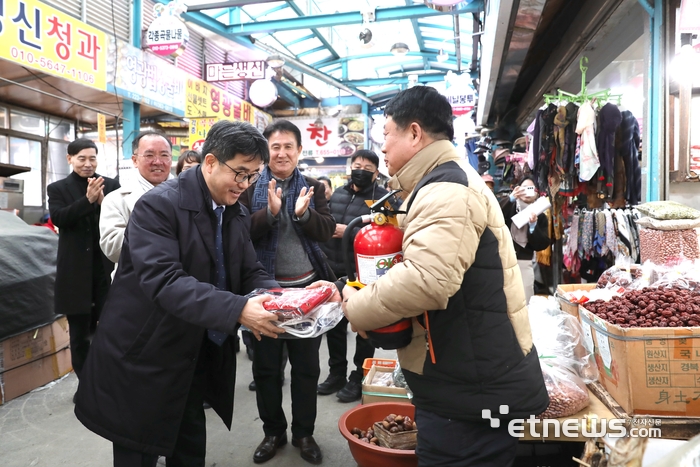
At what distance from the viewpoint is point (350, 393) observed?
13.1 ft

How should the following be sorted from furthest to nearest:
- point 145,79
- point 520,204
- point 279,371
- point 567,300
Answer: point 145,79, point 520,204, point 279,371, point 567,300

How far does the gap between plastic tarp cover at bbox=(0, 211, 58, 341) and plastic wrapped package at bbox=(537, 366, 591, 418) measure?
4.14 metres

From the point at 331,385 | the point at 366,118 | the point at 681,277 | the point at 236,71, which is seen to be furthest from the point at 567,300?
the point at 366,118

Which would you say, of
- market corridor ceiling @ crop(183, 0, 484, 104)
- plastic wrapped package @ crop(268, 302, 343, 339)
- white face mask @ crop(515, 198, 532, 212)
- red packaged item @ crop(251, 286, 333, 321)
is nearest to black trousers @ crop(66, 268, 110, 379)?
red packaged item @ crop(251, 286, 333, 321)

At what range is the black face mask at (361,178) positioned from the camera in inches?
167

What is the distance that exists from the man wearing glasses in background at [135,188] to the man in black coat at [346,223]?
1.58 meters

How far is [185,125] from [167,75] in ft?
5.04

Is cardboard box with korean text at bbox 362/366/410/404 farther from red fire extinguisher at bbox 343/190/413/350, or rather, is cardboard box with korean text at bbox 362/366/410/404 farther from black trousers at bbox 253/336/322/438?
red fire extinguisher at bbox 343/190/413/350

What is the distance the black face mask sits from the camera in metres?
4.25

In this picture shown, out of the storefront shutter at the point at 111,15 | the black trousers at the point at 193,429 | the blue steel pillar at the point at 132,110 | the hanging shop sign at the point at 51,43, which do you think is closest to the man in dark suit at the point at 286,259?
the black trousers at the point at 193,429

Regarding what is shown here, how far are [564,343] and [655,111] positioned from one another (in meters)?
2.09

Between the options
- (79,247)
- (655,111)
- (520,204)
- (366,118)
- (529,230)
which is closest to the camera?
(655,111)

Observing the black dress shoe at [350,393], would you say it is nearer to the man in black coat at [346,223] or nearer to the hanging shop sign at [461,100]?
the man in black coat at [346,223]

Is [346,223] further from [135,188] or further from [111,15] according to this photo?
[111,15]
